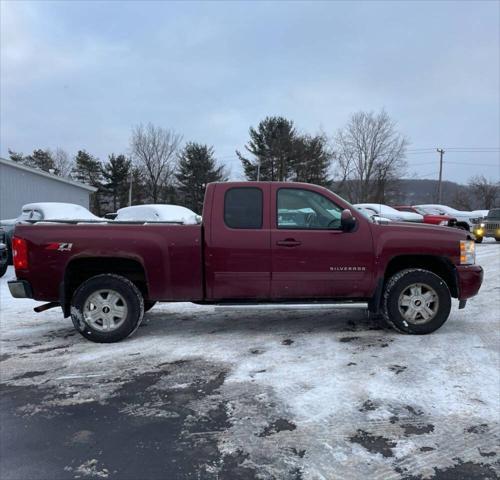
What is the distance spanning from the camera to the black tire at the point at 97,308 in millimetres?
5469

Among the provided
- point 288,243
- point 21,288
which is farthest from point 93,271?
point 288,243

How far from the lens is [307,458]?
2.95 m

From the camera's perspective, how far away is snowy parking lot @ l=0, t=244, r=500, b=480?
2.92 m

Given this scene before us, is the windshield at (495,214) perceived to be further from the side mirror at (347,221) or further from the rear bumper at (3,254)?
the rear bumper at (3,254)

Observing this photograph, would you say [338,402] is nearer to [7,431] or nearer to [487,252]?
[7,431]

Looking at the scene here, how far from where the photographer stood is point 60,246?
5398 millimetres

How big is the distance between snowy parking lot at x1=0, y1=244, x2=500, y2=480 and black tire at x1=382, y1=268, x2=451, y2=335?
162 millimetres

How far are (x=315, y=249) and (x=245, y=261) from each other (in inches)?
32.2

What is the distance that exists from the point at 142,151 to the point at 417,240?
5341cm

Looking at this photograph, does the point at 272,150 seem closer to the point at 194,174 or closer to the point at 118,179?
the point at 194,174

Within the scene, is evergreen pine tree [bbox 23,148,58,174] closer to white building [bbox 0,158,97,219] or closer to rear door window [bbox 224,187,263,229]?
white building [bbox 0,158,97,219]

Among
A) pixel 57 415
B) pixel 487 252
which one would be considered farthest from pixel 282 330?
pixel 487 252

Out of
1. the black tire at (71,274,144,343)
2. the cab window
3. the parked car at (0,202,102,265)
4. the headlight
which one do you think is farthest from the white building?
the headlight

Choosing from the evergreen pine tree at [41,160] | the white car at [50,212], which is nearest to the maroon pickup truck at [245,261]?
the white car at [50,212]
